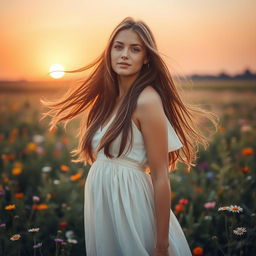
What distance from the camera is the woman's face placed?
213cm

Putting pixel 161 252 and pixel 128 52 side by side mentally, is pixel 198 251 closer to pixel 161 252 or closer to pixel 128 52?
pixel 161 252

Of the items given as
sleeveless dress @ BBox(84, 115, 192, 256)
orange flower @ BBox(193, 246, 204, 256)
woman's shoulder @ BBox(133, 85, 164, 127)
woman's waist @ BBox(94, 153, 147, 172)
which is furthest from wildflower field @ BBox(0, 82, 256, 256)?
woman's shoulder @ BBox(133, 85, 164, 127)

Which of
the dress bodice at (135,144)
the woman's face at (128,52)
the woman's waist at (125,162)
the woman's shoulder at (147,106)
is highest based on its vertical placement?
the woman's face at (128,52)

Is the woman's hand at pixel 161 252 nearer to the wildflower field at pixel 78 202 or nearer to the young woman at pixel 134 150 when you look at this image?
the young woman at pixel 134 150

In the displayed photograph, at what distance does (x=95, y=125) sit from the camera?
232 centimetres

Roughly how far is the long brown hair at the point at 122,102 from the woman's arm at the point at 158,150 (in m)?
0.09

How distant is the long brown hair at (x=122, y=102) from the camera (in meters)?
2.09

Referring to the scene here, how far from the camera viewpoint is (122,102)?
2152 millimetres

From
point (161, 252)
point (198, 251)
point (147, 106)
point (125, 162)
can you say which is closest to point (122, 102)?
point (147, 106)

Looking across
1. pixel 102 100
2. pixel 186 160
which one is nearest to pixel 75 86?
pixel 102 100

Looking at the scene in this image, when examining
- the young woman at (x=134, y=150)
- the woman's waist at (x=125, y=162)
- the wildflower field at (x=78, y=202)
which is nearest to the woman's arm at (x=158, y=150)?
the young woman at (x=134, y=150)

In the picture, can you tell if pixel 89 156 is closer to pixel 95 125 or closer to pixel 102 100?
pixel 95 125

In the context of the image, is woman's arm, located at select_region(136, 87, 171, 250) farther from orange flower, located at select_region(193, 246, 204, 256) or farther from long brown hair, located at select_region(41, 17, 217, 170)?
orange flower, located at select_region(193, 246, 204, 256)

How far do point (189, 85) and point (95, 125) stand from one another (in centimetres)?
80
